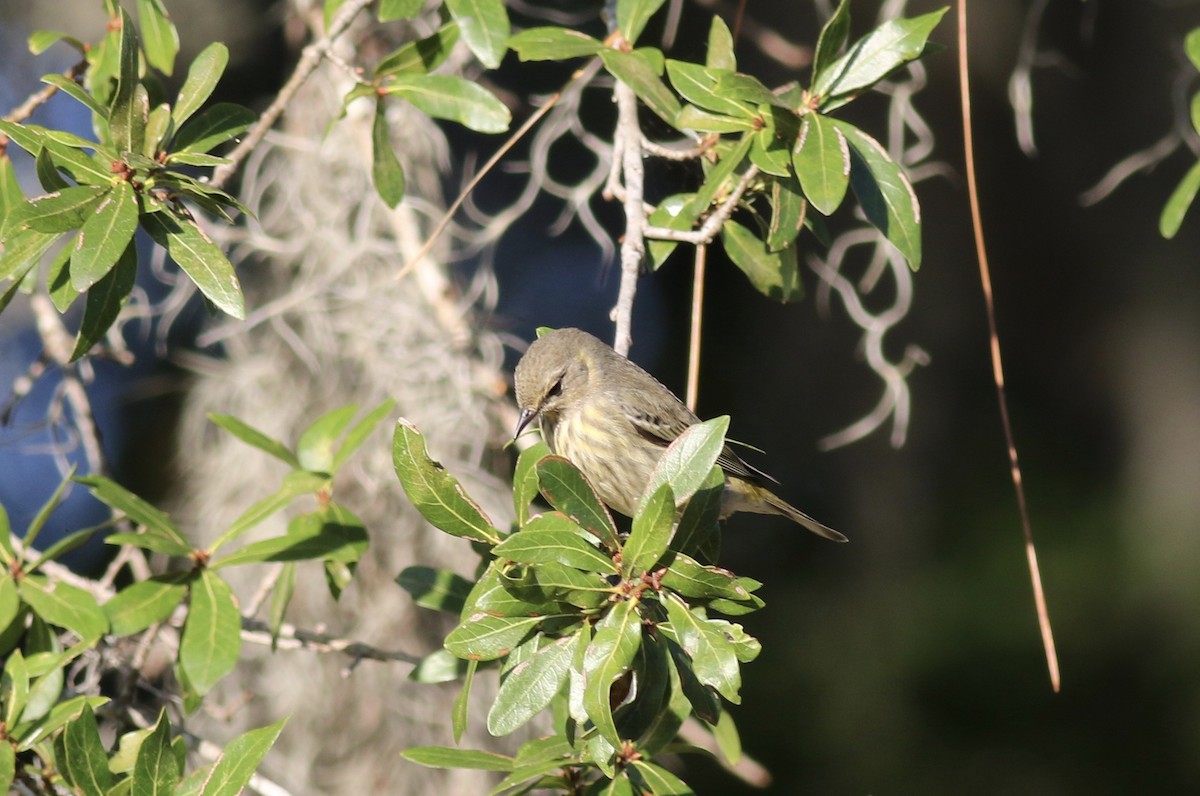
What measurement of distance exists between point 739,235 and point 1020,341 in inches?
193

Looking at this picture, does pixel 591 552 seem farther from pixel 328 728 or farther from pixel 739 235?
pixel 328 728

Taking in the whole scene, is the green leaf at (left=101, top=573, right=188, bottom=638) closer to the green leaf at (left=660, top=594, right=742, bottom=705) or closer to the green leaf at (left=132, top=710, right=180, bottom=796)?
the green leaf at (left=132, top=710, right=180, bottom=796)

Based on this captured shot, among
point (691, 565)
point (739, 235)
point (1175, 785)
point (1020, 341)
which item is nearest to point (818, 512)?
point (1020, 341)

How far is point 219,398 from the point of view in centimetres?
445

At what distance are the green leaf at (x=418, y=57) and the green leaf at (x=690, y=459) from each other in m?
1.15

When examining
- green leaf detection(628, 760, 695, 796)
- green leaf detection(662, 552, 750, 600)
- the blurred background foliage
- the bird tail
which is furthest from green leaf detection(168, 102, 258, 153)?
the blurred background foliage

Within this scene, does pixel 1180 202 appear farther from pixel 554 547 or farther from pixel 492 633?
pixel 492 633

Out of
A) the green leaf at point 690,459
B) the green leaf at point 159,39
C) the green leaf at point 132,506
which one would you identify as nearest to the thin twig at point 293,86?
the green leaf at point 159,39

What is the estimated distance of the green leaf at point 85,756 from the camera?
1.95 m

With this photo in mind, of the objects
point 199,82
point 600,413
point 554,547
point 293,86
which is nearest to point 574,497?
point 554,547

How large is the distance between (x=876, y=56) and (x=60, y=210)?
4.61 feet

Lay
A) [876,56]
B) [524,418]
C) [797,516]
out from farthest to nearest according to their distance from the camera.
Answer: [797,516] < [524,418] < [876,56]

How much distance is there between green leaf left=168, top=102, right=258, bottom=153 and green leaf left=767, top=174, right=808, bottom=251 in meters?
1.00

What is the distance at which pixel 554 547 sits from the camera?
70.7 inches
